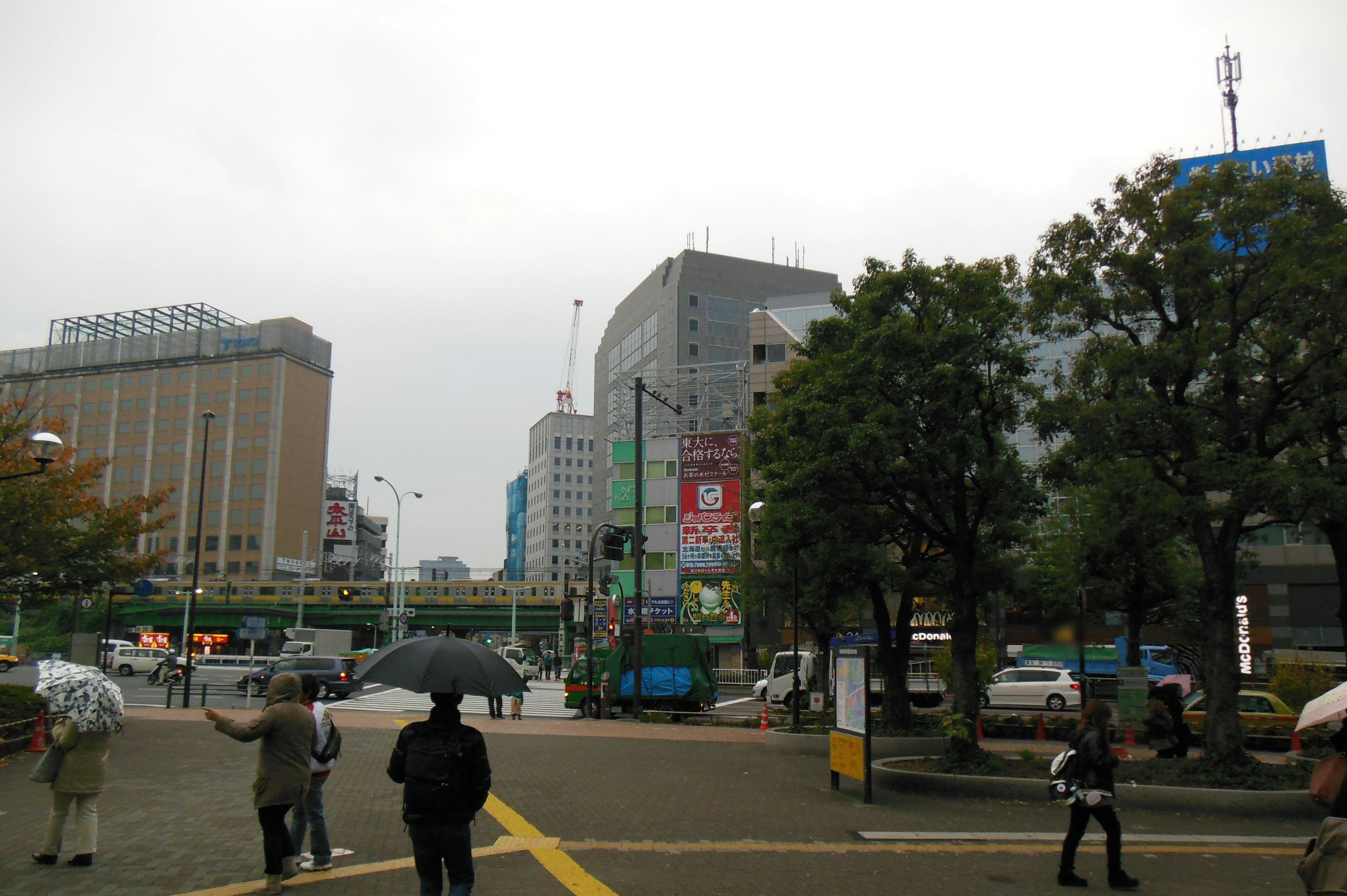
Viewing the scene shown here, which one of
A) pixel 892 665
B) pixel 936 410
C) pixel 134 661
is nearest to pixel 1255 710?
pixel 892 665

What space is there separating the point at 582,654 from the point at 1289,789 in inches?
1234

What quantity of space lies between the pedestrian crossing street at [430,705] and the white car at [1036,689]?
1448 centimetres

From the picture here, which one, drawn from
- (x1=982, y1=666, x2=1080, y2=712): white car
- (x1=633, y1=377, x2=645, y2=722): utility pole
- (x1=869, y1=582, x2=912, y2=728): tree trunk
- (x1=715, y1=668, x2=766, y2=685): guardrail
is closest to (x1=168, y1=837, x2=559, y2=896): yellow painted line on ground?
(x1=869, y1=582, x2=912, y2=728): tree trunk

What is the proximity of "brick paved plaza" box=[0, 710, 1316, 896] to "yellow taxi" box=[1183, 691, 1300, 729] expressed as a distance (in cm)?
975

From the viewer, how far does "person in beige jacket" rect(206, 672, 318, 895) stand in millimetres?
7473

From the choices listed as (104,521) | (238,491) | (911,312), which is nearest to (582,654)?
(104,521)

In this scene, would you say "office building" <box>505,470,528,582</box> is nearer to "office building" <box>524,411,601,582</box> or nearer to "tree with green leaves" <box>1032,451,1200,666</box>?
"office building" <box>524,411,601,582</box>

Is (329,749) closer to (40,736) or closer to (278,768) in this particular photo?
(278,768)

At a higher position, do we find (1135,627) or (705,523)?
(705,523)

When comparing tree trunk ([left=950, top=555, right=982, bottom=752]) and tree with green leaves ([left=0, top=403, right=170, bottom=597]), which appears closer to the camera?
tree trunk ([left=950, top=555, right=982, bottom=752])

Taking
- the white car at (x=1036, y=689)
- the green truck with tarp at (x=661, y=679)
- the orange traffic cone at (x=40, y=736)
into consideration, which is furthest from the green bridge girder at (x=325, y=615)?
the orange traffic cone at (x=40, y=736)

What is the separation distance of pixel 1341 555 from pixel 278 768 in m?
19.1

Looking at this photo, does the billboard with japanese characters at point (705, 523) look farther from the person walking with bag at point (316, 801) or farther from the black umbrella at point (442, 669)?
the black umbrella at point (442, 669)

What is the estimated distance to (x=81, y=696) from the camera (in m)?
8.15
